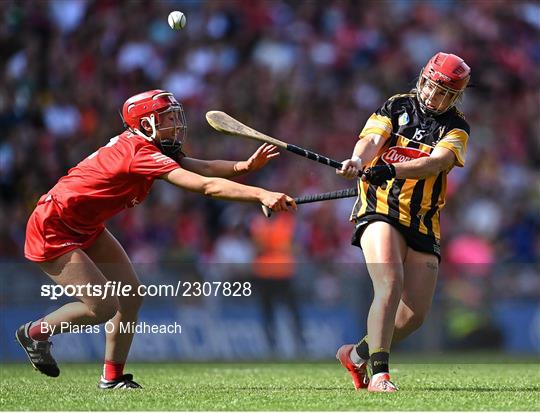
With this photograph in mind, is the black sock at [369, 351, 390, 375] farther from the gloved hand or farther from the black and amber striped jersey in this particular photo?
the gloved hand

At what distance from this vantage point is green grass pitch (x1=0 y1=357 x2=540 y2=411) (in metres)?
6.36

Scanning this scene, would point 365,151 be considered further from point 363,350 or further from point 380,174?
point 363,350

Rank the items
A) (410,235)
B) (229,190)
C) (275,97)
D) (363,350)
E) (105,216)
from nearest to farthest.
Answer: (229,190)
(410,235)
(105,216)
(363,350)
(275,97)

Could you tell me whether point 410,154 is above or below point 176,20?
below

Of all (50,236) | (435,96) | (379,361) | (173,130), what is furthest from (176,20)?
(379,361)

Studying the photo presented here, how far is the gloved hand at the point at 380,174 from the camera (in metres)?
6.93

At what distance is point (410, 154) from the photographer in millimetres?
7379

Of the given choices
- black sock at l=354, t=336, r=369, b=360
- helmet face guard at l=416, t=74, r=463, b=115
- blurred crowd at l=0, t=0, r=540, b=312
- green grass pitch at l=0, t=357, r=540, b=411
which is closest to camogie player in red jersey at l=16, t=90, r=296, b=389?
green grass pitch at l=0, t=357, r=540, b=411

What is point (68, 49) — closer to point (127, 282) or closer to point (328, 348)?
point (328, 348)

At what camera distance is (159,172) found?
6965mm

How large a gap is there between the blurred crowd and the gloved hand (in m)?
6.10

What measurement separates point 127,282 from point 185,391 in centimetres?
82

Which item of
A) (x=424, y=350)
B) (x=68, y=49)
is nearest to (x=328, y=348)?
(x=424, y=350)

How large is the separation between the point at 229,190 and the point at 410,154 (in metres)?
1.33
